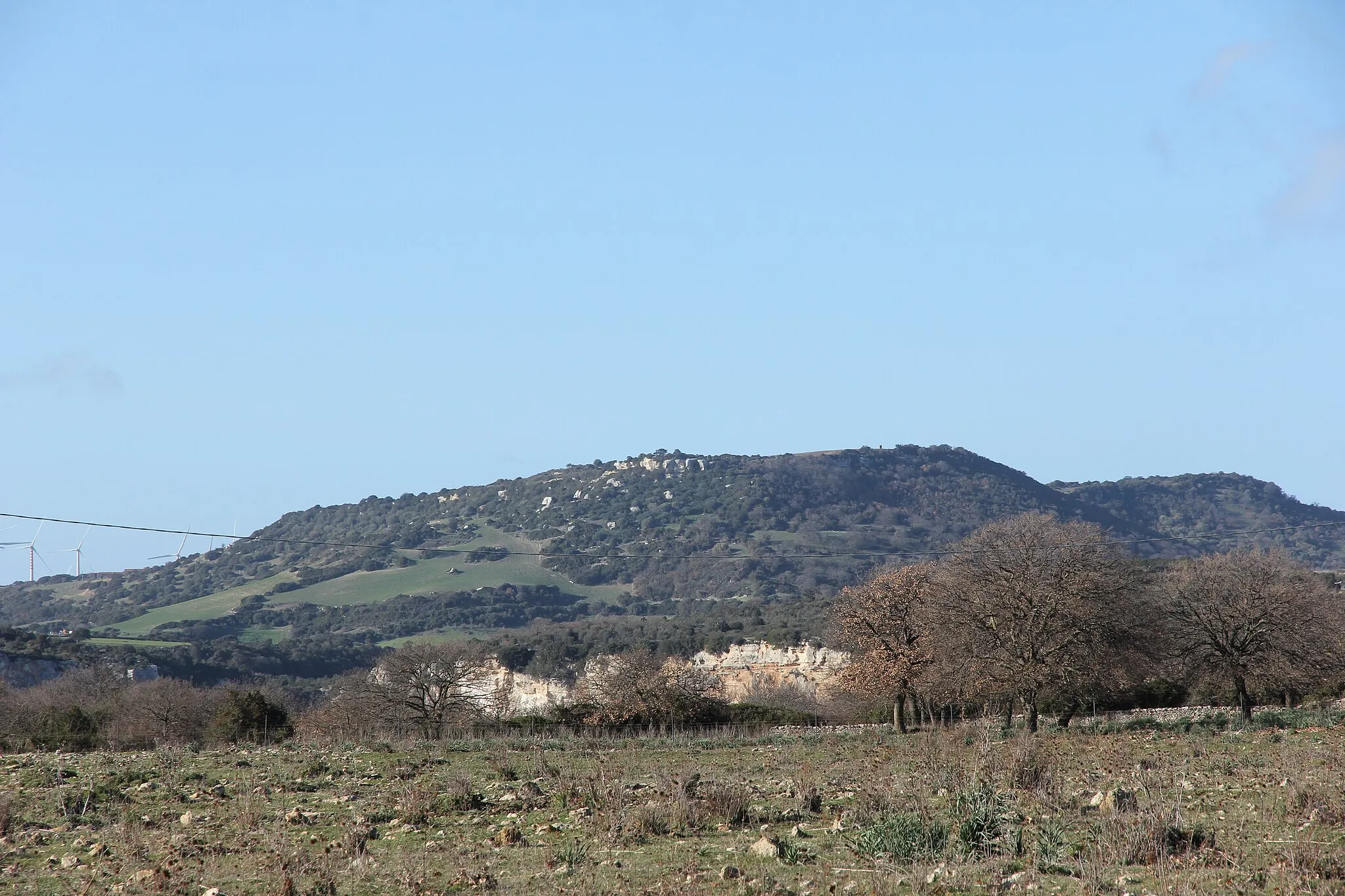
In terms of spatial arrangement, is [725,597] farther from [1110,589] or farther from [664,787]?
[664,787]

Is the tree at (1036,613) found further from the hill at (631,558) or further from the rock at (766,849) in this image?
the hill at (631,558)

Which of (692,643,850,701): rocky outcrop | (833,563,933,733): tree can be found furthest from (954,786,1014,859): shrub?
(692,643,850,701): rocky outcrop

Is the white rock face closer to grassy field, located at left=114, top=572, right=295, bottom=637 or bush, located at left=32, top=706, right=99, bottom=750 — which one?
bush, located at left=32, top=706, right=99, bottom=750

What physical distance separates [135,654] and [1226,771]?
95459 mm

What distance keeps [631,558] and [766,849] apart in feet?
447

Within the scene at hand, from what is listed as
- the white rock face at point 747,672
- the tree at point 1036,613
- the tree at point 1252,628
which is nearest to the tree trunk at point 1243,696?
the tree at point 1252,628

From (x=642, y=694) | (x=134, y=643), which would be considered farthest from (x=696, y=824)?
(x=134, y=643)

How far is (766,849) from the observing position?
13.5 meters

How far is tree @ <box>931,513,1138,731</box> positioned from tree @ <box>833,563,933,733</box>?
4298 millimetres

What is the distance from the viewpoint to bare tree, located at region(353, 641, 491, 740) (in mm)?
50562

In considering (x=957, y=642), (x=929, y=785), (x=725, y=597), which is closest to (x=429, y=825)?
(x=929, y=785)

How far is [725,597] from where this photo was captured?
14875 cm

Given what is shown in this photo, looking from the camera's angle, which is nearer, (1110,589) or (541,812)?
(541,812)

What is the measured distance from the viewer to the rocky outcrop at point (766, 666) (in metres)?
80.4
